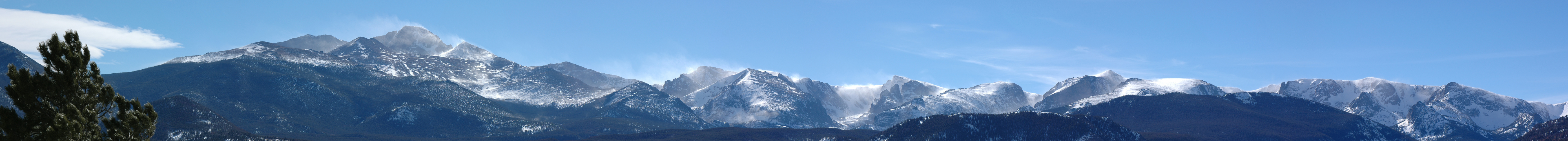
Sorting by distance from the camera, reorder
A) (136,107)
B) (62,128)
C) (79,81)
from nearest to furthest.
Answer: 1. (62,128)
2. (79,81)
3. (136,107)

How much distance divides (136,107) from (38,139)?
6.05 metres

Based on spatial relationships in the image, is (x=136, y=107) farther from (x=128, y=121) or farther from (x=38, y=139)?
(x=38, y=139)

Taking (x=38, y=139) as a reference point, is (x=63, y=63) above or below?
above

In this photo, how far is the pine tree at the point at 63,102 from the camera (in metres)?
46.5

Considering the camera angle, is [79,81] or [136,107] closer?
[79,81]

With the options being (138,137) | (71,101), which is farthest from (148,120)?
(71,101)

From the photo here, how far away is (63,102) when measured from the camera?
49.1 meters

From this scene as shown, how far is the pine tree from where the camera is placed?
46469 mm

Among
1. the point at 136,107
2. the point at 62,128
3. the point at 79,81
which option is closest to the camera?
the point at 62,128

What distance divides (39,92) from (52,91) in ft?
1.78

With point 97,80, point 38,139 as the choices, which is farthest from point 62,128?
point 97,80

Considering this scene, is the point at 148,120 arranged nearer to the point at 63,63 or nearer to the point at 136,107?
the point at 136,107

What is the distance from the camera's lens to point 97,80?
51125 mm

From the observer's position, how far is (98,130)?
5178cm
